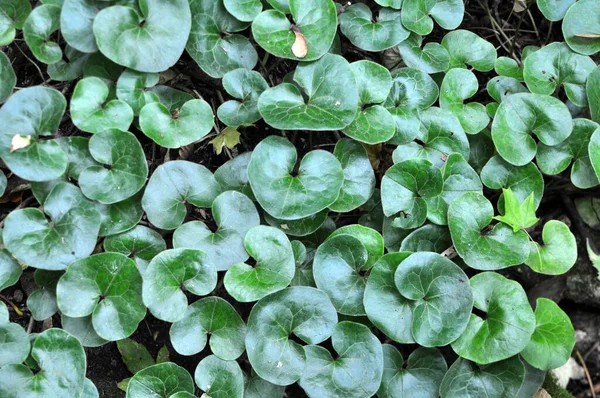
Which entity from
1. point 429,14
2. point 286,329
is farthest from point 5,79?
point 429,14

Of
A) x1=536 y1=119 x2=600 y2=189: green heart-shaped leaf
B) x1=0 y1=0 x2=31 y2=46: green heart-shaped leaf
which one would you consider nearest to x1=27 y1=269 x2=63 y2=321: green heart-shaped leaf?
x1=0 y1=0 x2=31 y2=46: green heart-shaped leaf

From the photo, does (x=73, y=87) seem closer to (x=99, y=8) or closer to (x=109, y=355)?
(x=99, y=8)

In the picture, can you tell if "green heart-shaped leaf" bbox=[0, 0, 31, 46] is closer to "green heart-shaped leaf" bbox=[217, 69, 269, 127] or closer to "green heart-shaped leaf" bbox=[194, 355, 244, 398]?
"green heart-shaped leaf" bbox=[217, 69, 269, 127]

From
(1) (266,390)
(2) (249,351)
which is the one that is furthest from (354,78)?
(1) (266,390)

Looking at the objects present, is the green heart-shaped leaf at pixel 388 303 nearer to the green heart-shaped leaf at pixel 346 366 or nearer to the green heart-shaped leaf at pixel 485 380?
the green heart-shaped leaf at pixel 346 366

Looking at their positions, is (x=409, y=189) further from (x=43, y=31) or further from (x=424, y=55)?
(x=43, y=31)

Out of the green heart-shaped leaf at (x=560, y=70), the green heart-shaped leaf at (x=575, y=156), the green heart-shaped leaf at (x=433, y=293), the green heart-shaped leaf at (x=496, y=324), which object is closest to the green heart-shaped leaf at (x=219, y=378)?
the green heart-shaped leaf at (x=433, y=293)
